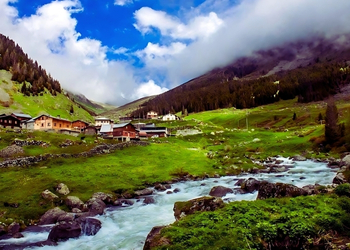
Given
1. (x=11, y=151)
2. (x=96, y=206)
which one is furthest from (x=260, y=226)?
(x=11, y=151)

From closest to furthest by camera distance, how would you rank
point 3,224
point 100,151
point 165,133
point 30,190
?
point 3,224
point 30,190
point 100,151
point 165,133

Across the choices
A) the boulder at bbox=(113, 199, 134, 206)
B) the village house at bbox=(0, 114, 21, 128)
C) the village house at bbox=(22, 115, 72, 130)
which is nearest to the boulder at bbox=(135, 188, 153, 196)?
the boulder at bbox=(113, 199, 134, 206)

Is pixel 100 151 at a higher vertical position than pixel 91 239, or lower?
higher

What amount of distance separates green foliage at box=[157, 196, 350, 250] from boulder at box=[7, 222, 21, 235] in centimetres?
1769

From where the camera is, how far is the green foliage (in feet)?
46.5

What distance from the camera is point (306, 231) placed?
1466 cm

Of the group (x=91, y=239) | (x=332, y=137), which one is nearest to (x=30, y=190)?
(x=91, y=239)

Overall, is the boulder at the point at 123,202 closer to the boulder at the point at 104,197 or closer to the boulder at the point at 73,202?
the boulder at the point at 104,197

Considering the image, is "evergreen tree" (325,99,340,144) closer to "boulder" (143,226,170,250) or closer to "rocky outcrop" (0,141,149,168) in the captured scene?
"rocky outcrop" (0,141,149,168)

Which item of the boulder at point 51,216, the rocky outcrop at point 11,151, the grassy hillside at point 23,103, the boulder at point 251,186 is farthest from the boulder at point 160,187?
the grassy hillside at point 23,103

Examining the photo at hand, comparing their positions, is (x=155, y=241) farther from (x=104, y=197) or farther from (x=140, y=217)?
(x=104, y=197)

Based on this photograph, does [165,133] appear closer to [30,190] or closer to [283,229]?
[30,190]

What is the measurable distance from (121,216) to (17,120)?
11289 centimetres

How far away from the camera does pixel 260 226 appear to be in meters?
15.3
